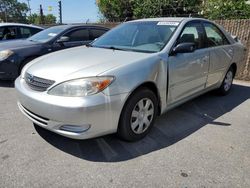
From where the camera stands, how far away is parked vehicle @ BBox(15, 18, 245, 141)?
260cm

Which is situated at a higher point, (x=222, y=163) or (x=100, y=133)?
(x=100, y=133)

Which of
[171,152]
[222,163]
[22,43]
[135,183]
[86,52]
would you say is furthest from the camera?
[22,43]

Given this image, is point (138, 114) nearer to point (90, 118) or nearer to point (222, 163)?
point (90, 118)

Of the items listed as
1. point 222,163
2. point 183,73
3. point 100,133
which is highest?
point 183,73

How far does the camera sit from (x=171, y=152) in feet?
9.79

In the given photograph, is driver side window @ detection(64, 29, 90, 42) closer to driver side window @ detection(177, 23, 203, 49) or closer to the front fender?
driver side window @ detection(177, 23, 203, 49)

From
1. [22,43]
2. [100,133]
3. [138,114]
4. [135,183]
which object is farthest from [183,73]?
[22,43]

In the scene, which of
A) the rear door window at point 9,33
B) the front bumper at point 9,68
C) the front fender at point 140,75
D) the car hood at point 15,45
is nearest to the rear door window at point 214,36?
the front fender at point 140,75

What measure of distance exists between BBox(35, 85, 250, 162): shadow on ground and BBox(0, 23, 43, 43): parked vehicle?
5295 millimetres

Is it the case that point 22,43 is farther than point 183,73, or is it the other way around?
point 22,43

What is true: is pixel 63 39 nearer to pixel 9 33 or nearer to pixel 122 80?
pixel 9 33

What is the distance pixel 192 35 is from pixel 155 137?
1.81m

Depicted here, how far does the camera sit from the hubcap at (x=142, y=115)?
3.08m

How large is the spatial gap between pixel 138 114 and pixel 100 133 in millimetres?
615
